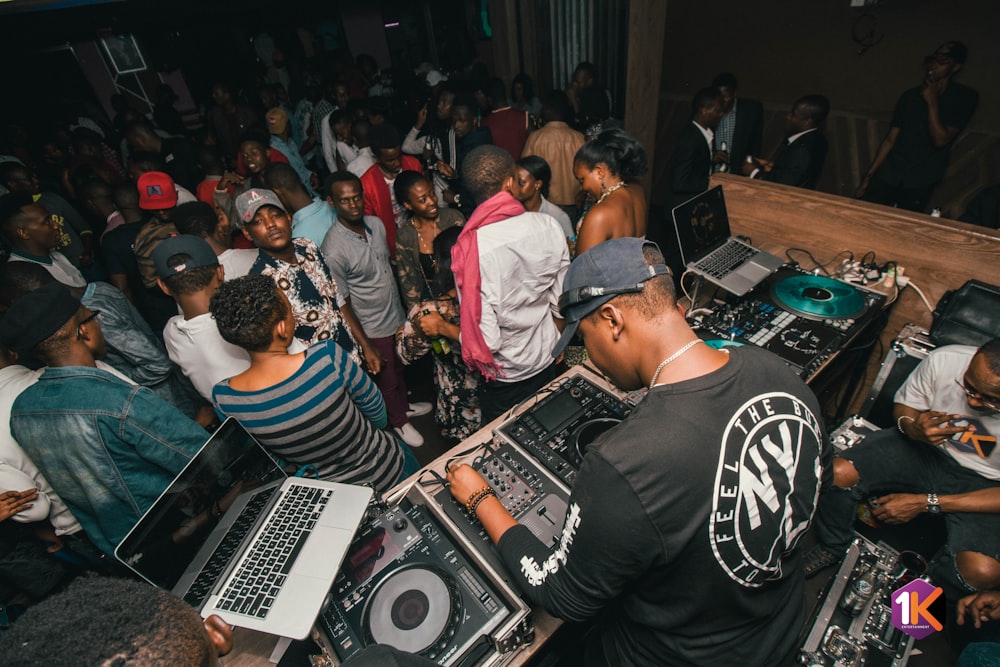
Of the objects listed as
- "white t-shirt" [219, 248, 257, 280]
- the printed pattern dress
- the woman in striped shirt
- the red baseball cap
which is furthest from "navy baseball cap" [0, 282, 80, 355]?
the red baseball cap

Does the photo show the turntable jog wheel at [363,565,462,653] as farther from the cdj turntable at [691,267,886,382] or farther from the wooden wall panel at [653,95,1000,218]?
the wooden wall panel at [653,95,1000,218]

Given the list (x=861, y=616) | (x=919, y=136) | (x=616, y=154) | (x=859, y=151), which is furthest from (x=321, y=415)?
(x=859, y=151)

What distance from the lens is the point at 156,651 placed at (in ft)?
2.48

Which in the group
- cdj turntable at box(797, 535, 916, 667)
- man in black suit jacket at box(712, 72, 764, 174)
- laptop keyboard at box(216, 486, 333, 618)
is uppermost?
man in black suit jacket at box(712, 72, 764, 174)

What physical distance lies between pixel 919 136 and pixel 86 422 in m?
6.16

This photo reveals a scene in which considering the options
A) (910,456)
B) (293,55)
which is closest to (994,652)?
(910,456)

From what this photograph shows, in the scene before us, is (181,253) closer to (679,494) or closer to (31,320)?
(31,320)

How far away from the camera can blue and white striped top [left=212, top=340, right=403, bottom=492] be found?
5.30 ft

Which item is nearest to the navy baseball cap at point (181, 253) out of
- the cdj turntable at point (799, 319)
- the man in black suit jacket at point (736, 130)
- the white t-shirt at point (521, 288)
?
the white t-shirt at point (521, 288)

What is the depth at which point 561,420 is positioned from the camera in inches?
68.7

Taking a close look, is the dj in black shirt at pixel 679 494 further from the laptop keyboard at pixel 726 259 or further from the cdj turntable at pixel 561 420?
the laptop keyboard at pixel 726 259

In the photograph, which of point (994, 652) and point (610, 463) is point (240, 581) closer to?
point (610, 463)

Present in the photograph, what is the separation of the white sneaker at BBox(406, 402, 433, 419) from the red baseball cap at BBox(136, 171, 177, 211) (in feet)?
7.59

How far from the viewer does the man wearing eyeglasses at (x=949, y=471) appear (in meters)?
1.98
